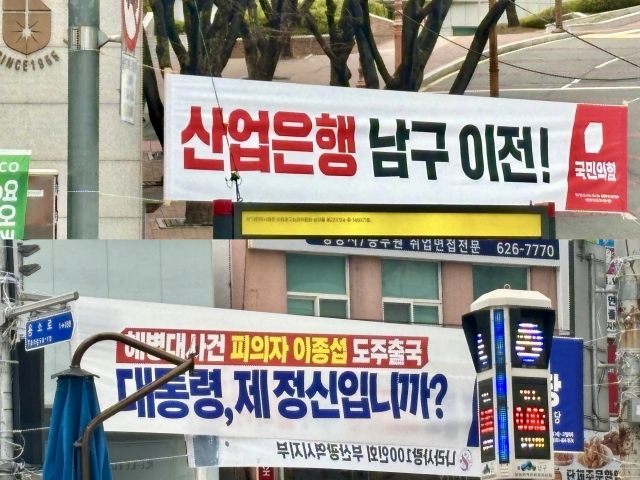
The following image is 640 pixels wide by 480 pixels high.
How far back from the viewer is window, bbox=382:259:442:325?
2728cm

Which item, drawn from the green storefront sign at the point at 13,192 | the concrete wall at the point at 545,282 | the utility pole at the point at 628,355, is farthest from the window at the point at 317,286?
the utility pole at the point at 628,355

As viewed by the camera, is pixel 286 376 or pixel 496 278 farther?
pixel 496 278

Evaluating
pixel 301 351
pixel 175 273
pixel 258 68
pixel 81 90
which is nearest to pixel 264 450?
pixel 301 351

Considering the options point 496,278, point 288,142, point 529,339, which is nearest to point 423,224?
point 288,142

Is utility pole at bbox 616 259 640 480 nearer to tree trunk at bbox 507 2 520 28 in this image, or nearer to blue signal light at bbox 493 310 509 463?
blue signal light at bbox 493 310 509 463

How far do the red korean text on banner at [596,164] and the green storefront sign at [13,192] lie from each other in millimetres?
9251

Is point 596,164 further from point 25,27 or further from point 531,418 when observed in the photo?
point 25,27

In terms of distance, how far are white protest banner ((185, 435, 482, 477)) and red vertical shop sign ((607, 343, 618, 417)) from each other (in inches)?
141

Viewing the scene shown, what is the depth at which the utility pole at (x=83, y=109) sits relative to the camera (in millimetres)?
17000

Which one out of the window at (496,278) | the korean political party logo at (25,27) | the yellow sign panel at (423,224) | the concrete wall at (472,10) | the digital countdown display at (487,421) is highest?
the concrete wall at (472,10)

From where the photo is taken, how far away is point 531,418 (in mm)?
15961

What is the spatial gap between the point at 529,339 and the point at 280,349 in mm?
9249

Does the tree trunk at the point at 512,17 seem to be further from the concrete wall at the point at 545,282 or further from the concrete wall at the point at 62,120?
the concrete wall at the point at 62,120

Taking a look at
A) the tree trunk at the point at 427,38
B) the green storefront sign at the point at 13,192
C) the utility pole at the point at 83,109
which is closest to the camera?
the utility pole at the point at 83,109
